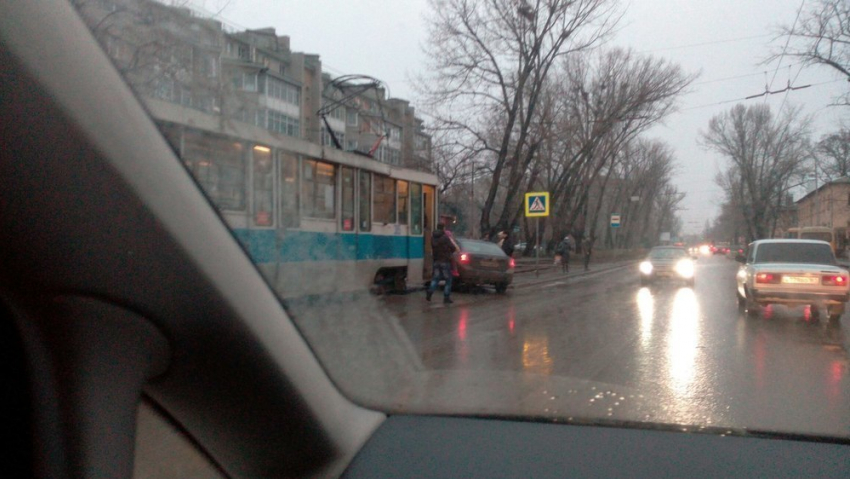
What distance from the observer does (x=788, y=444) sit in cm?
261

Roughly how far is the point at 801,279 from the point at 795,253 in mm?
1226

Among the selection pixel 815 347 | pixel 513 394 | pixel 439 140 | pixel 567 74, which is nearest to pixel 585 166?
pixel 567 74

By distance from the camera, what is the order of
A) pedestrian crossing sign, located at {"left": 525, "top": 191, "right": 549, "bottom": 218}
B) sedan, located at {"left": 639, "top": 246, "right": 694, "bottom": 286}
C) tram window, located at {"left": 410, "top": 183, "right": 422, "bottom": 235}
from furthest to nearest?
pedestrian crossing sign, located at {"left": 525, "top": 191, "right": 549, "bottom": 218} → sedan, located at {"left": 639, "top": 246, "right": 694, "bottom": 286} → tram window, located at {"left": 410, "top": 183, "right": 422, "bottom": 235}

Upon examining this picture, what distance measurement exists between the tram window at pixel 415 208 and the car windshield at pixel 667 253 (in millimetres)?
10183

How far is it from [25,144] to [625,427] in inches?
96.8

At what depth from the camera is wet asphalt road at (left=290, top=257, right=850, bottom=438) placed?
3.17m

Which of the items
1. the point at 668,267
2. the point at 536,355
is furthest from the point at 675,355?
the point at 668,267

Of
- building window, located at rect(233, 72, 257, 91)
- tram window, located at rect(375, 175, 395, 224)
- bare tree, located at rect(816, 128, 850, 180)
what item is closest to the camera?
building window, located at rect(233, 72, 257, 91)

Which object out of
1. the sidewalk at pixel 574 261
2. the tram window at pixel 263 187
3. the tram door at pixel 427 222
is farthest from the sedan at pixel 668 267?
the tram window at pixel 263 187

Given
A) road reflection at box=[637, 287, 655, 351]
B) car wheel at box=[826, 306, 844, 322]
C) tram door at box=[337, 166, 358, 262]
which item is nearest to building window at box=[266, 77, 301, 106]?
tram door at box=[337, 166, 358, 262]

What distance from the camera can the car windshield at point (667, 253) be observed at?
23.0m

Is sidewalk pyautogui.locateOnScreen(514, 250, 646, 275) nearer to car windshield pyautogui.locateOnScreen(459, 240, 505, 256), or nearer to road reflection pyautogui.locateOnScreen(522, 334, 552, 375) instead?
car windshield pyautogui.locateOnScreen(459, 240, 505, 256)

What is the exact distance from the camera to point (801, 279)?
462 inches

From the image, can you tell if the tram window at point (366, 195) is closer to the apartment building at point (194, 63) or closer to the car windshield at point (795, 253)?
the apartment building at point (194, 63)
